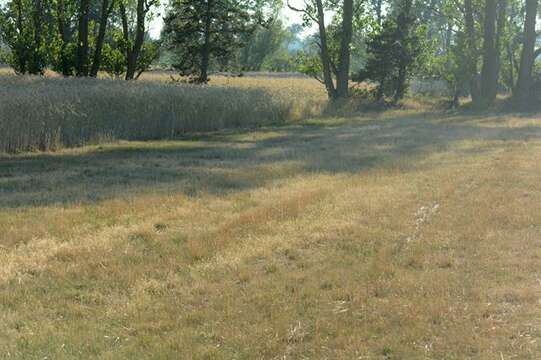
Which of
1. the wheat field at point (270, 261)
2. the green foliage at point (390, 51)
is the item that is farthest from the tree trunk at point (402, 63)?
the wheat field at point (270, 261)

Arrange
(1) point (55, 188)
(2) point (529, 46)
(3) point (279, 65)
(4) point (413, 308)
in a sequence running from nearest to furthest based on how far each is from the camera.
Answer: (4) point (413, 308) → (1) point (55, 188) → (2) point (529, 46) → (3) point (279, 65)

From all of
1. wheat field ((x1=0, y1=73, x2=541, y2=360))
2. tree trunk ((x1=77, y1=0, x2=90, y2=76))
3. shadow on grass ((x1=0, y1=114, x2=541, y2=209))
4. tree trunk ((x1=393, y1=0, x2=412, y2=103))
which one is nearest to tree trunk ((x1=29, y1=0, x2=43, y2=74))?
tree trunk ((x1=77, y1=0, x2=90, y2=76))

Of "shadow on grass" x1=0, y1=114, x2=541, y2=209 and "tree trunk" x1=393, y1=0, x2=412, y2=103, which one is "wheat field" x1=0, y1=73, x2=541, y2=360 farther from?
"tree trunk" x1=393, y1=0, x2=412, y2=103

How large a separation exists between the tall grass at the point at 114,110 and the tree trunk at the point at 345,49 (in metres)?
7.35

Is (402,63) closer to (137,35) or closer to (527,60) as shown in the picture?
(527,60)

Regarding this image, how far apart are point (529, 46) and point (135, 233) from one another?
31557 mm

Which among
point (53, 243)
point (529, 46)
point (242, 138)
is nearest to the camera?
point (53, 243)

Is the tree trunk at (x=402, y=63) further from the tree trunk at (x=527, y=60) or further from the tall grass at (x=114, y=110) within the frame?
the tall grass at (x=114, y=110)

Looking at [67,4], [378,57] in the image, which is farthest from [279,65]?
[67,4]

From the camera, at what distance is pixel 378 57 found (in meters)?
38.0

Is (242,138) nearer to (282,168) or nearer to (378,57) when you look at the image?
(282,168)

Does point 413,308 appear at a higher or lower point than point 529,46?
lower

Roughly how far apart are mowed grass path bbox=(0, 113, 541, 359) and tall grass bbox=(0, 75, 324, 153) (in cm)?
267

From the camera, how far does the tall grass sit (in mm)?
16250
